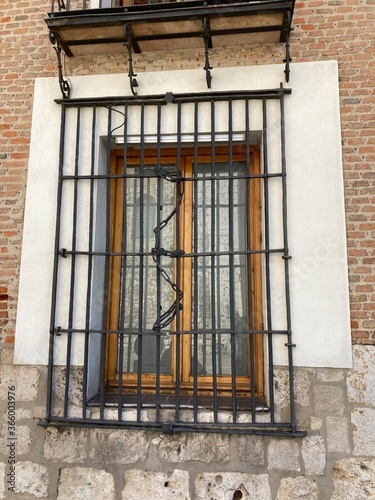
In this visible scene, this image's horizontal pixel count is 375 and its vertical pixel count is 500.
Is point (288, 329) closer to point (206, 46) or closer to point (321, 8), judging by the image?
point (206, 46)

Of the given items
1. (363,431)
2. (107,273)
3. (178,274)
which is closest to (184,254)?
(178,274)

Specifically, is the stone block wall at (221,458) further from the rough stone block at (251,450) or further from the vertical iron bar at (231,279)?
the vertical iron bar at (231,279)

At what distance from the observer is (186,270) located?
310cm

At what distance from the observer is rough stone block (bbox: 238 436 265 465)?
102 inches

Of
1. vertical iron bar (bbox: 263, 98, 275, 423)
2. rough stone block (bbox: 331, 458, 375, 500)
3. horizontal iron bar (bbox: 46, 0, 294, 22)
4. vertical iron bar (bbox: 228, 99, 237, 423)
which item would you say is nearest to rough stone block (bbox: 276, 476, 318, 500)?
rough stone block (bbox: 331, 458, 375, 500)

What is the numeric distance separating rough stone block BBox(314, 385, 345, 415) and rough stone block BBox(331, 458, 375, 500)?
0.30 metres

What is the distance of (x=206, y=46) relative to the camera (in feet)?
9.59

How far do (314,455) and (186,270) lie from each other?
1.48 meters

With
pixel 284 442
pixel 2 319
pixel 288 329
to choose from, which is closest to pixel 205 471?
pixel 284 442

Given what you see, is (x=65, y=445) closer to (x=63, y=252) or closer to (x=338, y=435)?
(x=63, y=252)

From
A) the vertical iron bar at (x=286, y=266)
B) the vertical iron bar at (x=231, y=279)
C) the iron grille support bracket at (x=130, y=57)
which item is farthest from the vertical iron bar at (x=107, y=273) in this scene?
the vertical iron bar at (x=286, y=266)

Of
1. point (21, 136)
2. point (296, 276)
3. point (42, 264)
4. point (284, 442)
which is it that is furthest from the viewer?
point (21, 136)

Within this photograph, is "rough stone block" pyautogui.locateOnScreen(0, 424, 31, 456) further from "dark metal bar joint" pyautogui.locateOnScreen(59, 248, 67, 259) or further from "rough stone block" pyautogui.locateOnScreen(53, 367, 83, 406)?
"dark metal bar joint" pyautogui.locateOnScreen(59, 248, 67, 259)

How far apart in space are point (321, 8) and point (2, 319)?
328 cm
